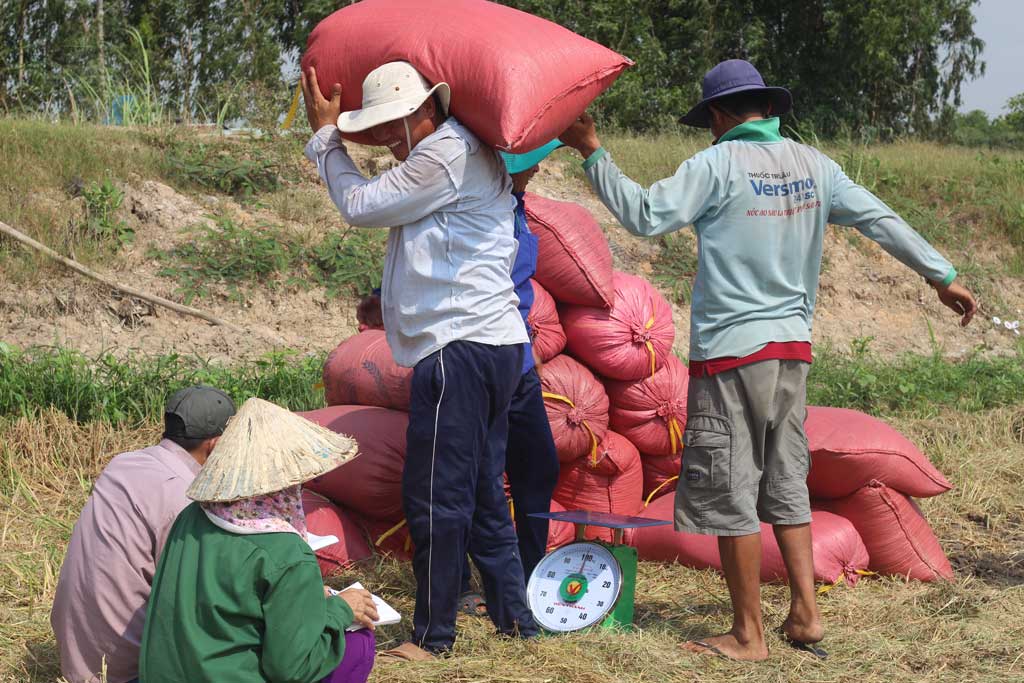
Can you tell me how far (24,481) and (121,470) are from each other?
90.3 inches

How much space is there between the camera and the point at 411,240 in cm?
321

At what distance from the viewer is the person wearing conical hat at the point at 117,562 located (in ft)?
9.45

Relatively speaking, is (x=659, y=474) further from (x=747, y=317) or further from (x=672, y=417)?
(x=747, y=317)

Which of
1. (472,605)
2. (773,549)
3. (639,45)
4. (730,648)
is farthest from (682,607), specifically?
(639,45)

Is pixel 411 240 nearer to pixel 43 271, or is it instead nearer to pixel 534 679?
pixel 534 679

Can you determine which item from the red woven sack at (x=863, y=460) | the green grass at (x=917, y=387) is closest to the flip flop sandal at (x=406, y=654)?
the red woven sack at (x=863, y=460)

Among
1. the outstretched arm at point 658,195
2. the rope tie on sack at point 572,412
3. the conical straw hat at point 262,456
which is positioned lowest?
the rope tie on sack at point 572,412

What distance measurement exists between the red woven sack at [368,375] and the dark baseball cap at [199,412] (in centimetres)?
130

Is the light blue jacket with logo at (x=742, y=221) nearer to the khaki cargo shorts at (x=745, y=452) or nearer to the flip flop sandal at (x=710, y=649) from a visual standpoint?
the khaki cargo shorts at (x=745, y=452)

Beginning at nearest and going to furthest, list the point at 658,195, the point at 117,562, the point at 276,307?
the point at 117,562, the point at 658,195, the point at 276,307

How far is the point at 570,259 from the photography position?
4312mm

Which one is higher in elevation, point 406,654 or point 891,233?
point 891,233

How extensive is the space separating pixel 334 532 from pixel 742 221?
75.8 inches

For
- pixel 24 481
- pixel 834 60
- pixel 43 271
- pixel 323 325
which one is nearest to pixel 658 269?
pixel 323 325
